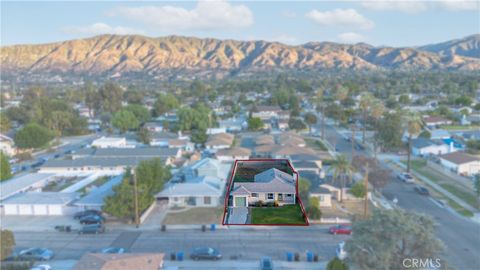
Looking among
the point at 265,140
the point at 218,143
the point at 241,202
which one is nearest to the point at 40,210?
the point at 218,143

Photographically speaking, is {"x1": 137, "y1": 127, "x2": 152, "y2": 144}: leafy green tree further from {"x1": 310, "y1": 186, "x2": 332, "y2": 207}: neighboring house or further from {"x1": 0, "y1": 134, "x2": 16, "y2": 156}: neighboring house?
{"x1": 310, "y1": 186, "x2": 332, "y2": 207}: neighboring house

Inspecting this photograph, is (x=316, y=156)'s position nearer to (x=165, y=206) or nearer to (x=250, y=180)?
(x=165, y=206)

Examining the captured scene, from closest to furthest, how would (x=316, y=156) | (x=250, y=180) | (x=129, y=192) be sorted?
(x=250, y=180) < (x=129, y=192) < (x=316, y=156)

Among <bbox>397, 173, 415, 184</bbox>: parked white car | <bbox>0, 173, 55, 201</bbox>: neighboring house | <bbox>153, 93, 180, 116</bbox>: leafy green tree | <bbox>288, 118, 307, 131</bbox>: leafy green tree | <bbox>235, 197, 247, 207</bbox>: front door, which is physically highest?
<bbox>235, 197, 247, 207</bbox>: front door

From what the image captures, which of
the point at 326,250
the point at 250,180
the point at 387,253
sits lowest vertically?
the point at 326,250

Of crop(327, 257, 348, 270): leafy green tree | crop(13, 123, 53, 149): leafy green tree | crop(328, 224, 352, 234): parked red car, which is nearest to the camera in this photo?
crop(327, 257, 348, 270): leafy green tree

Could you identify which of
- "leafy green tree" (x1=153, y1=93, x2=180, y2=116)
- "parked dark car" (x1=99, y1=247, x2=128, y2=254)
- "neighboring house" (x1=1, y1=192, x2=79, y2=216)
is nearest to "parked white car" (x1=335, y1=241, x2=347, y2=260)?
"parked dark car" (x1=99, y1=247, x2=128, y2=254)

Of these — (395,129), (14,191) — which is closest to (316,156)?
(395,129)

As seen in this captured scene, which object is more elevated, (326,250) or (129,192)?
(129,192)
